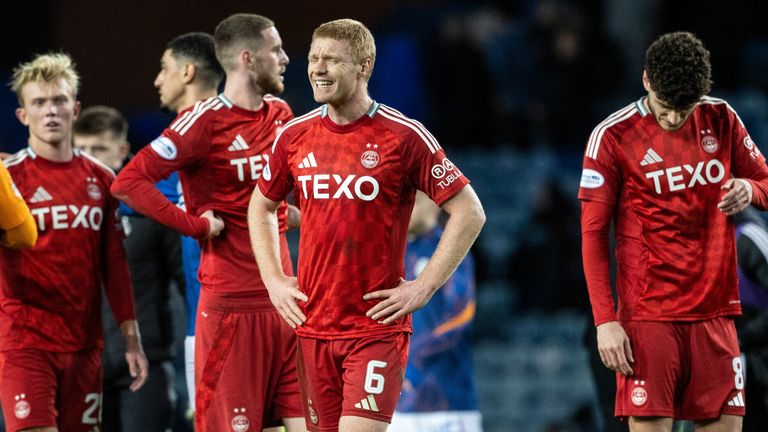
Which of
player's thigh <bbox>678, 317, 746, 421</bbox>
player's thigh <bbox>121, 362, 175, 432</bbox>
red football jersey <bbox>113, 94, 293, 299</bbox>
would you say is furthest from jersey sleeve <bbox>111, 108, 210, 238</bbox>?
player's thigh <bbox>678, 317, 746, 421</bbox>

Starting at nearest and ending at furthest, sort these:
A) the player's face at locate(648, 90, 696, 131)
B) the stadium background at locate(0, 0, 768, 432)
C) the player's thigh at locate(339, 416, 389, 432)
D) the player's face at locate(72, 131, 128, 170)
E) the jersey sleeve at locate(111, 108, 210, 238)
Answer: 1. the player's thigh at locate(339, 416, 389, 432)
2. the player's face at locate(648, 90, 696, 131)
3. the jersey sleeve at locate(111, 108, 210, 238)
4. the player's face at locate(72, 131, 128, 170)
5. the stadium background at locate(0, 0, 768, 432)

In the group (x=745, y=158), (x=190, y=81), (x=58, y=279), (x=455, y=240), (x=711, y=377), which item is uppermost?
(x=190, y=81)

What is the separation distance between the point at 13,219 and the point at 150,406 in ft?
6.16

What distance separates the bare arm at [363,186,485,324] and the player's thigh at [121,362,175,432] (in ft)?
8.36

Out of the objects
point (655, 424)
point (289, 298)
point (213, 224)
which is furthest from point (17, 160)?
point (655, 424)

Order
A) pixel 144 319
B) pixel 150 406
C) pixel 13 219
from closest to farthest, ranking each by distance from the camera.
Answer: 1. pixel 13 219
2. pixel 150 406
3. pixel 144 319

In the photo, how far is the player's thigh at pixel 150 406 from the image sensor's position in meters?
7.05

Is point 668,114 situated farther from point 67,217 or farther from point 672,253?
point 67,217

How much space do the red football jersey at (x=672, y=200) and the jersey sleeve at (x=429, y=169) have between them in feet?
2.83

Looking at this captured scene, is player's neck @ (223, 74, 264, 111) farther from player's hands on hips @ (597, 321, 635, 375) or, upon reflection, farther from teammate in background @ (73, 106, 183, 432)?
player's hands on hips @ (597, 321, 635, 375)

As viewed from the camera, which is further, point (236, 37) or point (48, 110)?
point (48, 110)

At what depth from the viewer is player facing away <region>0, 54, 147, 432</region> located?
6188 mm

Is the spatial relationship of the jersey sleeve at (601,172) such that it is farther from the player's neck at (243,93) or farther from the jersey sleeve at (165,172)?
the jersey sleeve at (165,172)

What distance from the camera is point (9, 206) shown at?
5.61m
